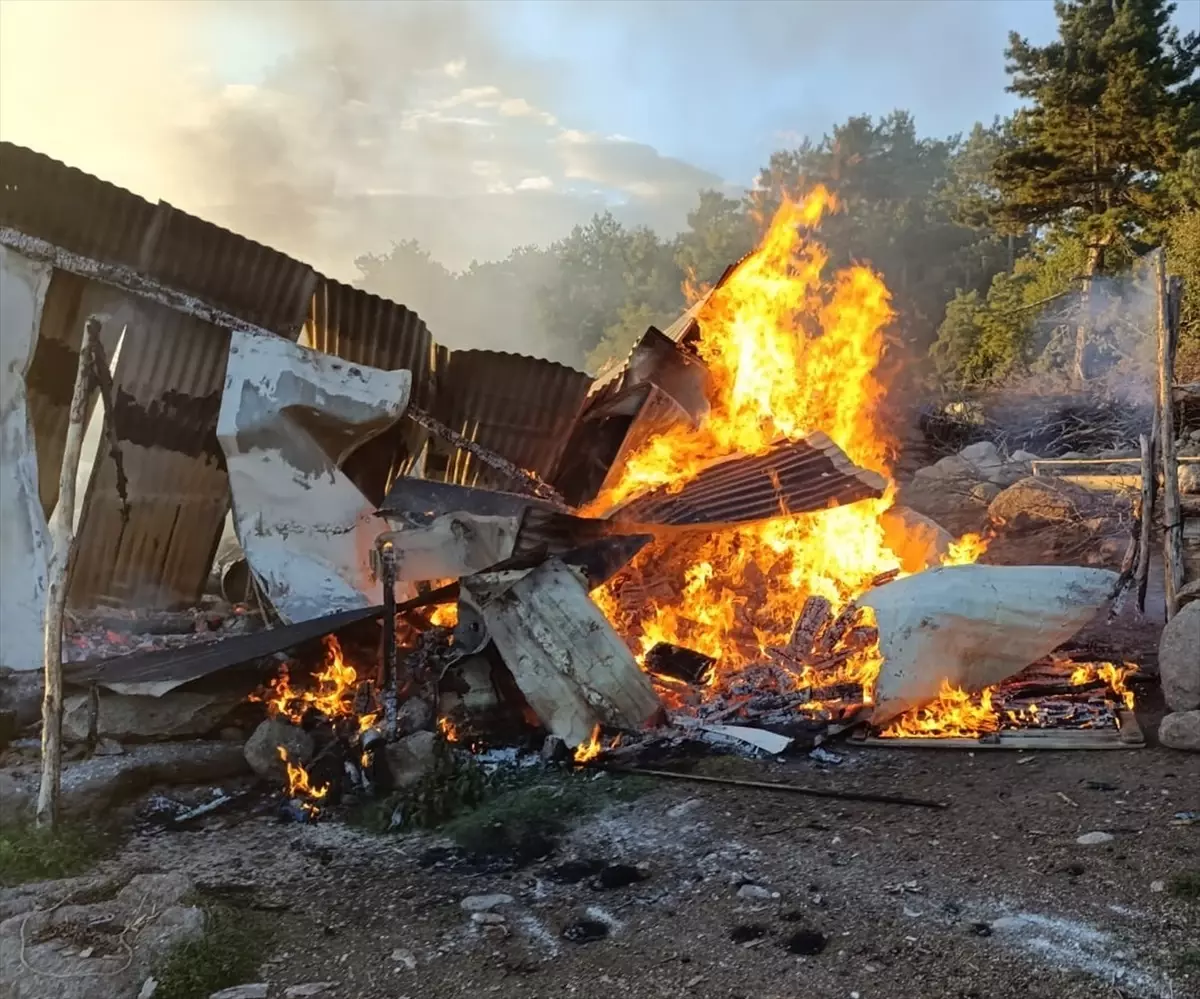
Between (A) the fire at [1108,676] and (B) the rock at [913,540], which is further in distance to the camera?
(B) the rock at [913,540]

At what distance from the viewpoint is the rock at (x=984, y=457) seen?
1625cm

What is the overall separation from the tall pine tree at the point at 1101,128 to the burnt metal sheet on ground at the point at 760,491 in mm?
17275

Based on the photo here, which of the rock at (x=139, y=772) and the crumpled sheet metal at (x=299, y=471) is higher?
the crumpled sheet metal at (x=299, y=471)

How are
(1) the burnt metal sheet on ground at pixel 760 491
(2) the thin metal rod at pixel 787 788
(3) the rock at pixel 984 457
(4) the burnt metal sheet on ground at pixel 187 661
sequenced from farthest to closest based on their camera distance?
(3) the rock at pixel 984 457, (1) the burnt metal sheet on ground at pixel 760 491, (4) the burnt metal sheet on ground at pixel 187 661, (2) the thin metal rod at pixel 787 788

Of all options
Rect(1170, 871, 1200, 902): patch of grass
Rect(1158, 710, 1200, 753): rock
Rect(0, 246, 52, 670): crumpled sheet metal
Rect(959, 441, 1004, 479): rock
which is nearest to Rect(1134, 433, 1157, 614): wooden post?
Result: Rect(1158, 710, 1200, 753): rock

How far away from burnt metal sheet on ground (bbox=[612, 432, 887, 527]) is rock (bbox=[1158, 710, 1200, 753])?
9.67 feet

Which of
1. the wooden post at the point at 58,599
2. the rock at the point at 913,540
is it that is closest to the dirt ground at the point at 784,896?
the wooden post at the point at 58,599

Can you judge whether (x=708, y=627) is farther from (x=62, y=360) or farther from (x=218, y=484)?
(x=62, y=360)

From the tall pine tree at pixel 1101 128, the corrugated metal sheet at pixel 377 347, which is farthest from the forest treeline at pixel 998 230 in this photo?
the corrugated metal sheet at pixel 377 347

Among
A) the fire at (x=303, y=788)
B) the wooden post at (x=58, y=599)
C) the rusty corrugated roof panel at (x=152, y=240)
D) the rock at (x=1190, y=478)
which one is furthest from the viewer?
the rock at (x=1190, y=478)

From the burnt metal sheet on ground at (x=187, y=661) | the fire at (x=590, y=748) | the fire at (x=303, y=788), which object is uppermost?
the burnt metal sheet on ground at (x=187, y=661)

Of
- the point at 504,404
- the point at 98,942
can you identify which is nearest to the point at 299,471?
the point at 504,404

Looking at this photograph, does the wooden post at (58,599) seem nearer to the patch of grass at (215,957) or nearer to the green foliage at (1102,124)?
the patch of grass at (215,957)

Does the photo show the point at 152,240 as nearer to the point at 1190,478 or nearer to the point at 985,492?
the point at 985,492
